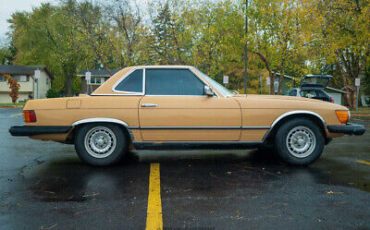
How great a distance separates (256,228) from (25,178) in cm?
311

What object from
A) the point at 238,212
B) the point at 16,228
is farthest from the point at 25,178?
the point at 238,212

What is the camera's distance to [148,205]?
10.7 feet

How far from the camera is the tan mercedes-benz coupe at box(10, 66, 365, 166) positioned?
4922mm

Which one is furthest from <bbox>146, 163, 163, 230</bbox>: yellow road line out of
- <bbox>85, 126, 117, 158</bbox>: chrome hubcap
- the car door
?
<bbox>85, 126, 117, 158</bbox>: chrome hubcap

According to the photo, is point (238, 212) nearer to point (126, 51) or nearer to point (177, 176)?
point (177, 176)

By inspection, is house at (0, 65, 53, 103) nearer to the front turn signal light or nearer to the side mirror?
the side mirror

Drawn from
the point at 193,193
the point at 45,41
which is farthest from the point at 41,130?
the point at 45,41

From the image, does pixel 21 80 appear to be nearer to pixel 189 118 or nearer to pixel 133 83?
pixel 133 83

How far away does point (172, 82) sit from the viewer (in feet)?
17.0

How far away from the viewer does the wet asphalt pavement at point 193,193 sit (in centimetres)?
285

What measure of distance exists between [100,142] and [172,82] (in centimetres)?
143

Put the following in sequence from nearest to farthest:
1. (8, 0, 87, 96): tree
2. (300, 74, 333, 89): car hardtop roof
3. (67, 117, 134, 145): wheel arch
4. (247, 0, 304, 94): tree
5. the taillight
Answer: (67, 117, 134, 145): wheel arch
the taillight
(300, 74, 333, 89): car hardtop roof
(247, 0, 304, 94): tree
(8, 0, 87, 96): tree

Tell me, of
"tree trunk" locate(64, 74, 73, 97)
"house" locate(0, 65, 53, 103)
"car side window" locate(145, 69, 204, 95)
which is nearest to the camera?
"car side window" locate(145, 69, 204, 95)

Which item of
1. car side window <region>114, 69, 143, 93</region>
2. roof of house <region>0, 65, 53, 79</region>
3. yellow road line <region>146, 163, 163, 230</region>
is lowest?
yellow road line <region>146, 163, 163, 230</region>
